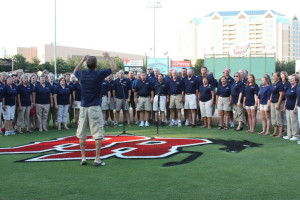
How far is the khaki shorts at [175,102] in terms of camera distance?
13086 millimetres

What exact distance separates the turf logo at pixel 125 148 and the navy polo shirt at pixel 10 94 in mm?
2597

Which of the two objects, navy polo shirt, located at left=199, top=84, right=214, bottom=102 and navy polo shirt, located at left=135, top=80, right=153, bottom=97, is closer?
navy polo shirt, located at left=199, top=84, right=214, bottom=102

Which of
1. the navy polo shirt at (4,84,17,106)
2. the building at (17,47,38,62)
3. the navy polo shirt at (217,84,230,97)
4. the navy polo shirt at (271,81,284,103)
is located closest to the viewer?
the navy polo shirt at (271,81,284,103)

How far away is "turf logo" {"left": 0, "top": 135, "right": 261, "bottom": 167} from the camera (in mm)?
7453

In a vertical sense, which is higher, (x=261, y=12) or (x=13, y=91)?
(x=261, y=12)

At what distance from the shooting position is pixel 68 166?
6.56 meters

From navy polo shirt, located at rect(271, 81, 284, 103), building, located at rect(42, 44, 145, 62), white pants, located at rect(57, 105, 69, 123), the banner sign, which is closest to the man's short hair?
navy polo shirt, located at rect(271, 81, 284, 103)

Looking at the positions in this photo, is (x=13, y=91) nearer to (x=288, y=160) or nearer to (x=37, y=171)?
(x=37, y=171)

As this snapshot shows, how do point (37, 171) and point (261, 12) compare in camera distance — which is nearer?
point (37, 171)

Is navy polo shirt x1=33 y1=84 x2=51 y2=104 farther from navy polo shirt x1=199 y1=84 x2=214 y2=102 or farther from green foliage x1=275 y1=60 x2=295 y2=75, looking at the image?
green foliage x1=275 y1=60 x2=295 y2=75

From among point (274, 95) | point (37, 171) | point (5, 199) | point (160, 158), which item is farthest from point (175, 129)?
point (5, 199)

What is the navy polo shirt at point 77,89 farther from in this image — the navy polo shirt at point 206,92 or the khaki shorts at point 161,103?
the navy polo shirt at point 206,92

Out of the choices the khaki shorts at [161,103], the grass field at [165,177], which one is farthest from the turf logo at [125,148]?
the khaki shorts at [161,103]

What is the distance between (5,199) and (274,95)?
8.50 m
